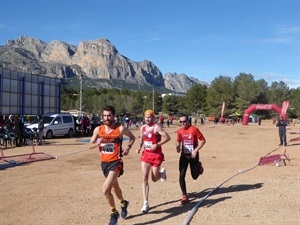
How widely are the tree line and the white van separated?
63.2 meters

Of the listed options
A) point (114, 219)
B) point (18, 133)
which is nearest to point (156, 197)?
point (114, 219)

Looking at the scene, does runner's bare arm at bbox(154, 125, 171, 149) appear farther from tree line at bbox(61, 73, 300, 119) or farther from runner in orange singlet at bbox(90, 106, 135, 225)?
tree line at bbox(61, 73, 300, 119)

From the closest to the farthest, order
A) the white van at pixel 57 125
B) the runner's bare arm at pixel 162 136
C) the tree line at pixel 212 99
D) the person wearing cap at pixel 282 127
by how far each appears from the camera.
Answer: the runner's bare arm at pixel 162 136 → the person wearing cap at pixel 282 127 → the white van at pixel 57 125 → the tree line at pixel 212 99

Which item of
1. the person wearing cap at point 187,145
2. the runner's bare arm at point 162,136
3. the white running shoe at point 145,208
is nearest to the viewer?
the white running shoe at point 145,208

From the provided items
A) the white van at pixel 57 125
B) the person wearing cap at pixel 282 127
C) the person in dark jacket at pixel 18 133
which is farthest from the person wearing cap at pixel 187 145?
the white van at pixel 57 125

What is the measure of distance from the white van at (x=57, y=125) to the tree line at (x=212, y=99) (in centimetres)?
6325

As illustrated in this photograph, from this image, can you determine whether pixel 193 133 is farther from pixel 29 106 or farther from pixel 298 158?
pixel 29 106

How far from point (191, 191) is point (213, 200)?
1.09 m

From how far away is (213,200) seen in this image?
332 inches

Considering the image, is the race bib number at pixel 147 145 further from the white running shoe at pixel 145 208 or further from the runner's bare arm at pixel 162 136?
the white running shoe at pixel 145 208

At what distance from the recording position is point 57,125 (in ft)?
96.6

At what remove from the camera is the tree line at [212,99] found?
101 metres

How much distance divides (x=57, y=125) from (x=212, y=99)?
261 feet

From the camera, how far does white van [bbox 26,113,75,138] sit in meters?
28.6
